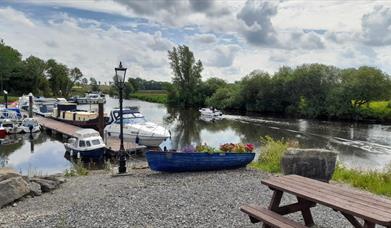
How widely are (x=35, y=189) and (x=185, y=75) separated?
86230mm

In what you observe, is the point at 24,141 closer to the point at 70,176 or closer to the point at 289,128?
the point at 70,176

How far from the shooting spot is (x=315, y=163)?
1147 cm

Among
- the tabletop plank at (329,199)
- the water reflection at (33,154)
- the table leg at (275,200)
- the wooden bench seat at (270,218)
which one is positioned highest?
the tabletop plank at (329,199)

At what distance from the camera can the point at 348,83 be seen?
60.6m

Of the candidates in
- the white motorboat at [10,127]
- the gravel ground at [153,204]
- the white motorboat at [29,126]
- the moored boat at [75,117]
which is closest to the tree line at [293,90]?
the moored boat at [75,117]

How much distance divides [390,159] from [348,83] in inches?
1422

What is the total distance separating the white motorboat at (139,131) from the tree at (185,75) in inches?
2489

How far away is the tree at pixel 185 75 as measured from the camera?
9362 centimetres

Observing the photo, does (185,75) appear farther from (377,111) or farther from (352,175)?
(352,175)

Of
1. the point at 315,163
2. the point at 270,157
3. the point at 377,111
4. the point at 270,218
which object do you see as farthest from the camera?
the point at 377,111

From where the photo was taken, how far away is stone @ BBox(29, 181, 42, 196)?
10586 mm

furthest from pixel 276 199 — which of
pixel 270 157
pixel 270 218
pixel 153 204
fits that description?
pixel 270 157

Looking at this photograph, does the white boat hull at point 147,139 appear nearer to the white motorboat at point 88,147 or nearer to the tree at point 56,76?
the white motorboat at point 88,147

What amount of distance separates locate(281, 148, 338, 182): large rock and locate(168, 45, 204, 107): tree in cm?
8326
